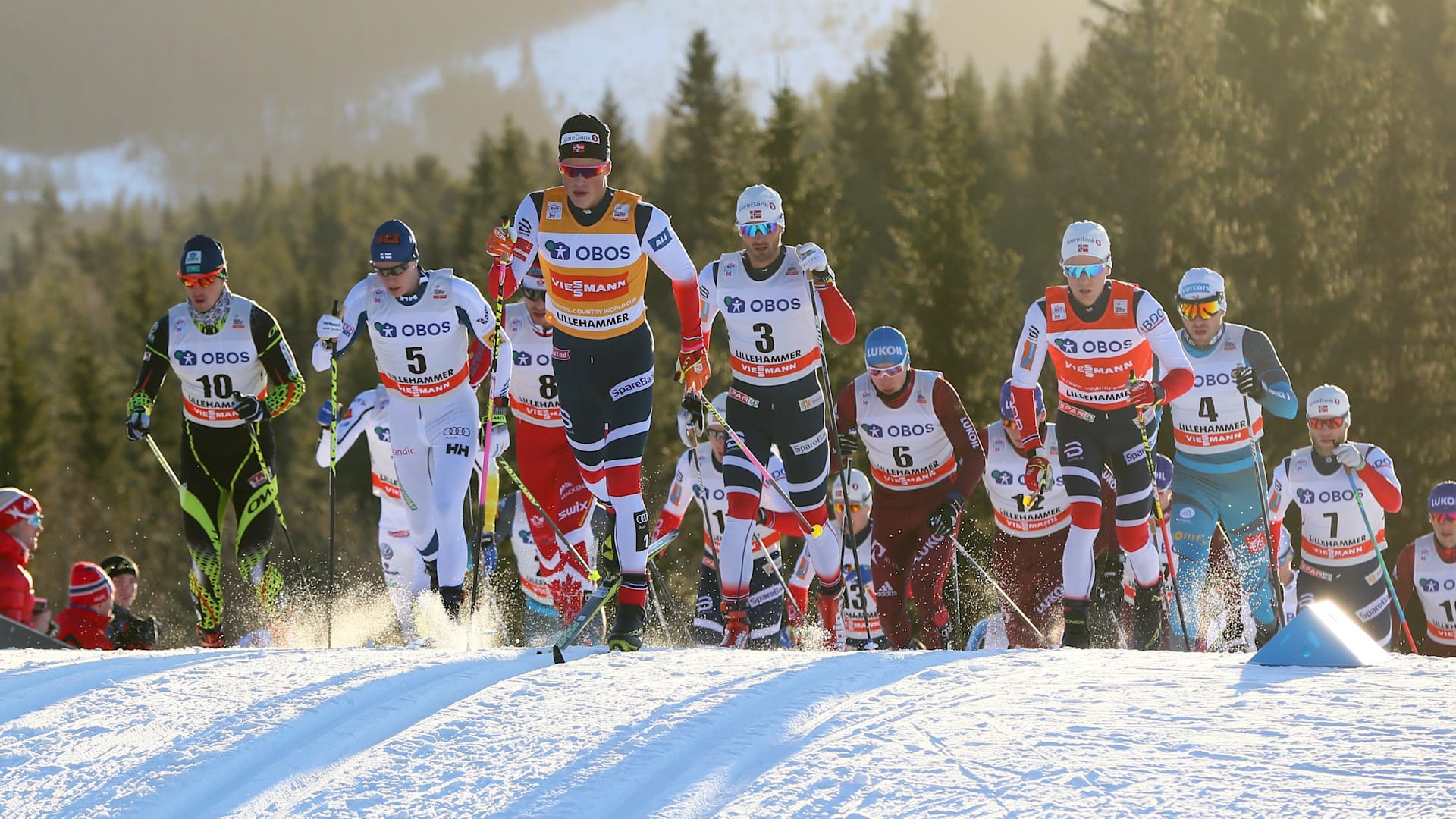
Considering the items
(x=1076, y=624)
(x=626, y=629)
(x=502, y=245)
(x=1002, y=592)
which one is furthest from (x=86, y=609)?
(x=1076, y=624)

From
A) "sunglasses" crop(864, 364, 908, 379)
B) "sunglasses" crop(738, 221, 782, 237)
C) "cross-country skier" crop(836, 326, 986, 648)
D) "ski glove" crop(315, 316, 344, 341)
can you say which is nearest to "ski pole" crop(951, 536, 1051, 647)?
"cross-country skier" crop(836, 326, 986, 648)

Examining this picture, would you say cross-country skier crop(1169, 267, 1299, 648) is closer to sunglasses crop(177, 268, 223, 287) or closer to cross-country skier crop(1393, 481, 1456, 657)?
cross-country skier crop(1393, 481, 1456, 657)

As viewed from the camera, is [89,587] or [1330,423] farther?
[1330,423]

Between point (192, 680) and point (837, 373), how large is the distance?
21618mm

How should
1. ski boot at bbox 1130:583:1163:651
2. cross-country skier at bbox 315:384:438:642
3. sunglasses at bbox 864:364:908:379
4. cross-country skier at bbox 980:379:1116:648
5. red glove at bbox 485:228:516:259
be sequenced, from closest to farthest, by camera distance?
red glove at bbox 485:228:516:259, ski boot at bbox 1130:583:1163:651, cross-country skier at bbox 315:384:438:642, sunglasses at bbox 864:364:908:379, cross-country skier at bbox 980:379:1116:648

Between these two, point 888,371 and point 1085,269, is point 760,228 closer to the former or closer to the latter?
point 888,371

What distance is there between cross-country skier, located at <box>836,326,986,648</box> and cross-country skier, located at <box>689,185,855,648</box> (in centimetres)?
110

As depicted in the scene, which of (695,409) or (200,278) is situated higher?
(200,278)

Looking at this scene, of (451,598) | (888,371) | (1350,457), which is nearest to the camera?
(451,598)

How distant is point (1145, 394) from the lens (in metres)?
8.27

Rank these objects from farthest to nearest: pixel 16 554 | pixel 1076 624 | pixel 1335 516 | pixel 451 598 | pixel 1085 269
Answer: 1. pixel 1335 516
2. pixel 16 554
3. pixel 1085 269
4. pixel 1076 624
5. pixel 451 598

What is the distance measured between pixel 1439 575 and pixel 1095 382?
508 cm

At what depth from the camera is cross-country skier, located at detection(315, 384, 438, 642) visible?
9.69m

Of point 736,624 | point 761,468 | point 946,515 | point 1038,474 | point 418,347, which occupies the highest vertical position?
point 418,347
